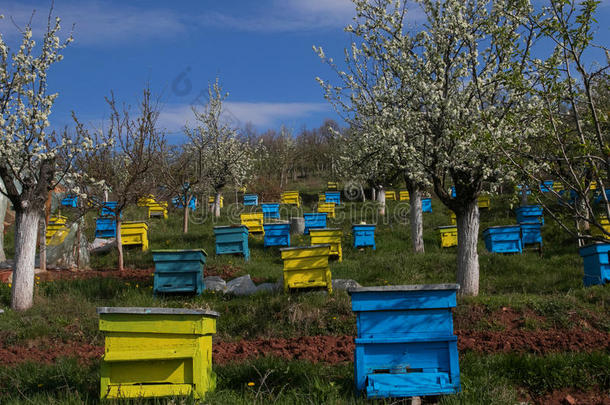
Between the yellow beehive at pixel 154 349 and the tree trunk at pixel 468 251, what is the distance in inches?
269

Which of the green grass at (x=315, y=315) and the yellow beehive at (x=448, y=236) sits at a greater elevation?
the yellow beehive at (x=448, y=236)

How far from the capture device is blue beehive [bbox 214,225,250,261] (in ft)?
47.8

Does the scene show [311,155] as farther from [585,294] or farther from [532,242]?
[585,294]

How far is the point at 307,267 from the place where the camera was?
385 inches

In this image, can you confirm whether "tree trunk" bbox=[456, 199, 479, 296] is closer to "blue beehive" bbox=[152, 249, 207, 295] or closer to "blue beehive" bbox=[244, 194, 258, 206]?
"blue beehive" bbox=[152, 249, 207, 295]

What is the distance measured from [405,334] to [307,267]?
5.36 meters

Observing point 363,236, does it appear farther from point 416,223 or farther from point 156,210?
point 156,210

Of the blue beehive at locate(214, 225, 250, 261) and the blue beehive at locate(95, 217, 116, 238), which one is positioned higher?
the blue beehive at locate(95, 217, 116, 238)

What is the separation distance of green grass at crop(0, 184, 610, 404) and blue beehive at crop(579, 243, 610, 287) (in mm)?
415

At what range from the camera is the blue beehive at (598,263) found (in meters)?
10.5

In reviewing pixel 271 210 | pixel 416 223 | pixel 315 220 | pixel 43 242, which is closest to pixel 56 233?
pixel 43 242

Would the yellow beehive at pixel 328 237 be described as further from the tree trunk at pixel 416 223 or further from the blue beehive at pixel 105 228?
the blue beehive at pixel 105 228

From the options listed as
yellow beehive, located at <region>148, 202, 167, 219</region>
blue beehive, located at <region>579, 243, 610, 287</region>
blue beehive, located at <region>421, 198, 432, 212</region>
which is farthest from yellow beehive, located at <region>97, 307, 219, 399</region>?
blue beehive, located at <region>421, 198, 432, 212</region>

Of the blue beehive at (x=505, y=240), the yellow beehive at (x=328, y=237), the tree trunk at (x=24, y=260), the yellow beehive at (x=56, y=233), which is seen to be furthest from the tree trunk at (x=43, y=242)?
the blue beehive at (x=505, y=240)
